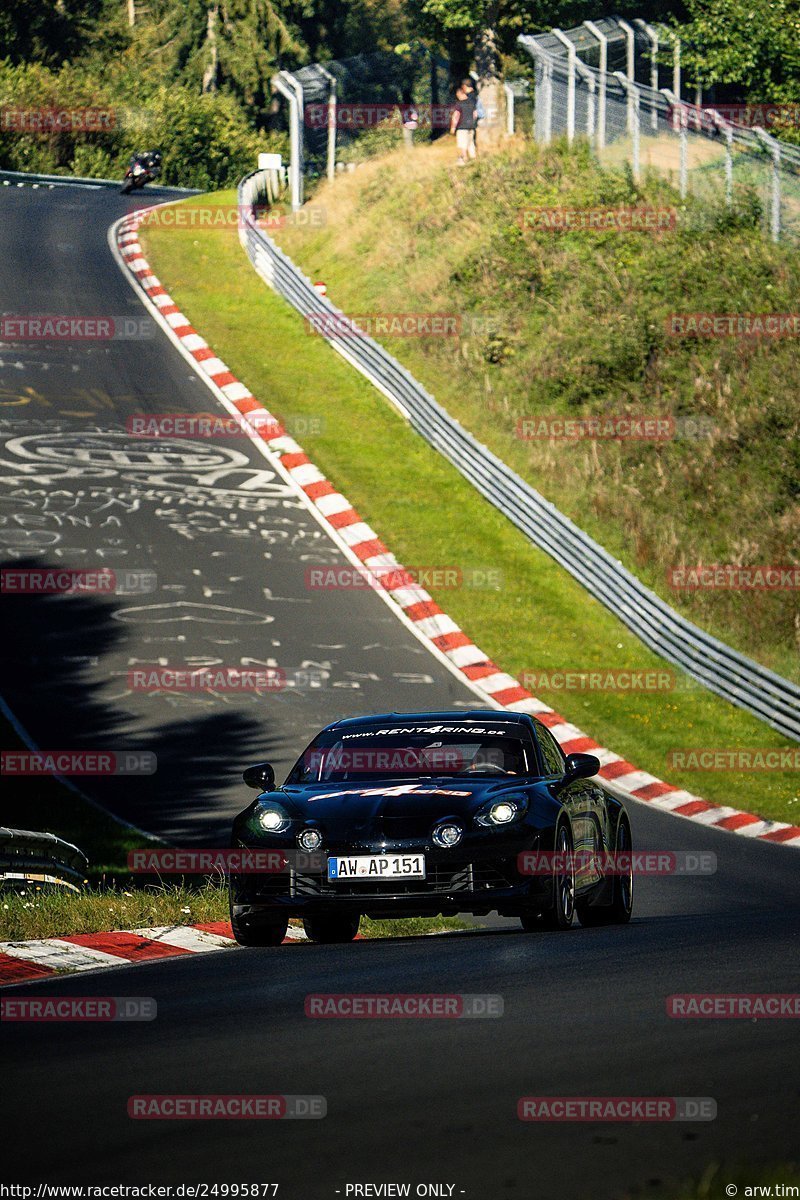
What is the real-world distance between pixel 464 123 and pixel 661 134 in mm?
7078

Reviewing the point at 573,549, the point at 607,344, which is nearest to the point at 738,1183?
the point at 573,549

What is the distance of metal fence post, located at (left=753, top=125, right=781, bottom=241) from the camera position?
3056cm

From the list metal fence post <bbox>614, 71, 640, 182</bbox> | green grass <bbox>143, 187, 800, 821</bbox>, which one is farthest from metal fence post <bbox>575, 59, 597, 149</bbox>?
green grass <bbox>143, 187, 800, 821</bbox>

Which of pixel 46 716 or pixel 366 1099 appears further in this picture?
pixel 46 716

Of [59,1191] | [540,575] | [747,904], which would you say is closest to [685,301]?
[540,575]

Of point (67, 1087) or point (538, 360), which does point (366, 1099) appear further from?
point (538, 360)

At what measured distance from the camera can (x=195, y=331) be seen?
34.3 meters

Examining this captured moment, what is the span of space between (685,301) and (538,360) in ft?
9.69

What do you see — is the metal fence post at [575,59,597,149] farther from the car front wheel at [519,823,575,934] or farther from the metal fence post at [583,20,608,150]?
the car front wheel at [519,823,575,934]

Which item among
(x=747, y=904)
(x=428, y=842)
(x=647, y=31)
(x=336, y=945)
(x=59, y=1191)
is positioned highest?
(x=647, y=31)

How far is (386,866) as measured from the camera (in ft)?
31.7

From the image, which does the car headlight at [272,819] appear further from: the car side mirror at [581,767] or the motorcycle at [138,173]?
the motorcycle at [138,173]

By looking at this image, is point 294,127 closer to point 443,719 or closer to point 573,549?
point 573,549

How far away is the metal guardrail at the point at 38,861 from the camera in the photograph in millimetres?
12016
